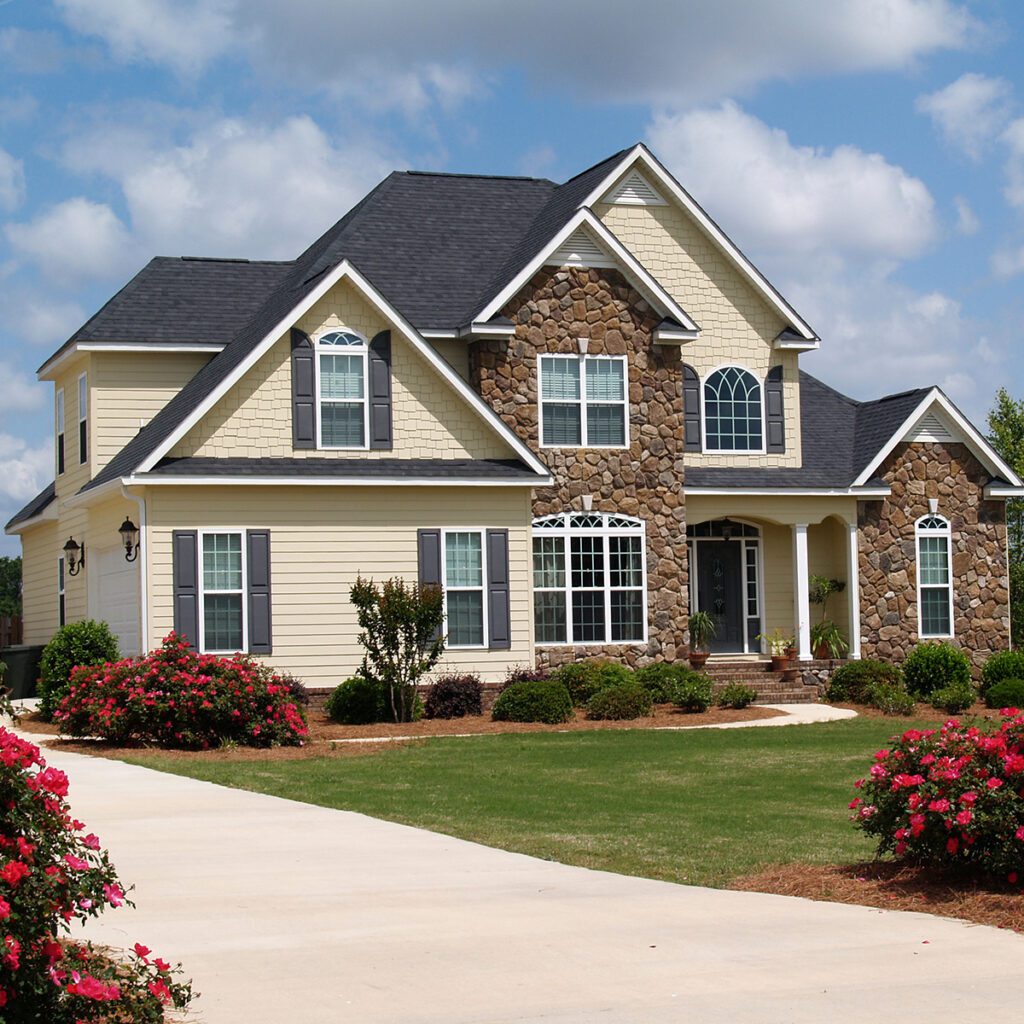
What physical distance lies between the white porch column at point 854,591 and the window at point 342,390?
1026cm

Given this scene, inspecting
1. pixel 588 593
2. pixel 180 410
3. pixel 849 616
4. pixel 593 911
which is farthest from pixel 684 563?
pixel 593 911

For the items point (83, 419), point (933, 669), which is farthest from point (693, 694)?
point (83, 419)

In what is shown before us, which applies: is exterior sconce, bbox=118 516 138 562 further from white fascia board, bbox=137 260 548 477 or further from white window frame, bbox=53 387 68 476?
white window frame, bbox=53 387 68 476

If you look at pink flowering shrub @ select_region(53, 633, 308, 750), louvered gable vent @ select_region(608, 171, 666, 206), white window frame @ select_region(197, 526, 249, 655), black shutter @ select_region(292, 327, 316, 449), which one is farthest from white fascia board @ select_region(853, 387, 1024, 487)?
pink flowering shrub @ select_region(53, 633, 308, 750)

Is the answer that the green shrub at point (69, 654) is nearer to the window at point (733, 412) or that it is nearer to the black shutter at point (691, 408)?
the black shutter at point (691, 408)

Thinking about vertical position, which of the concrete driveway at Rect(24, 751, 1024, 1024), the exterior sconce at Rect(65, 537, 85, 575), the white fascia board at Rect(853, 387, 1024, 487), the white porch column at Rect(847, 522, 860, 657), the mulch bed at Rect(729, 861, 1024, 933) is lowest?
the mulch bed at Rect(729, 861, 1024, 933)

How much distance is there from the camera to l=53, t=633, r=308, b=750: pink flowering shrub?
19.9m

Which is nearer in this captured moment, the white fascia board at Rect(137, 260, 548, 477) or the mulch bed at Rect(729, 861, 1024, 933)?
the mulch bed at Rect(729, 861, 1024, 933)

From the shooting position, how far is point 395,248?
2881 centimetres

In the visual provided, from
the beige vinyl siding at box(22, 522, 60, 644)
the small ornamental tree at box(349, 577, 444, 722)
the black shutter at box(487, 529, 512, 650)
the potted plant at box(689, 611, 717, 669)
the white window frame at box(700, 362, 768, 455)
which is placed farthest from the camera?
the beige vinyl siding at box(22, 522, 60, 644)

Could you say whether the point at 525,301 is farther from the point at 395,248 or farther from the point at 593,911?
the point at 593,911

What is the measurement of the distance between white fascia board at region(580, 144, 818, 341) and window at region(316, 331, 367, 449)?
557cm

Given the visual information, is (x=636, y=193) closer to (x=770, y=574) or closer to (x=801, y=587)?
(x=770, y=574)

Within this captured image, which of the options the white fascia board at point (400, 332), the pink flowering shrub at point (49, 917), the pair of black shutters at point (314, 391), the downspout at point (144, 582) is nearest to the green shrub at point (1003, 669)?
the white fascia board at point (400, 332)
